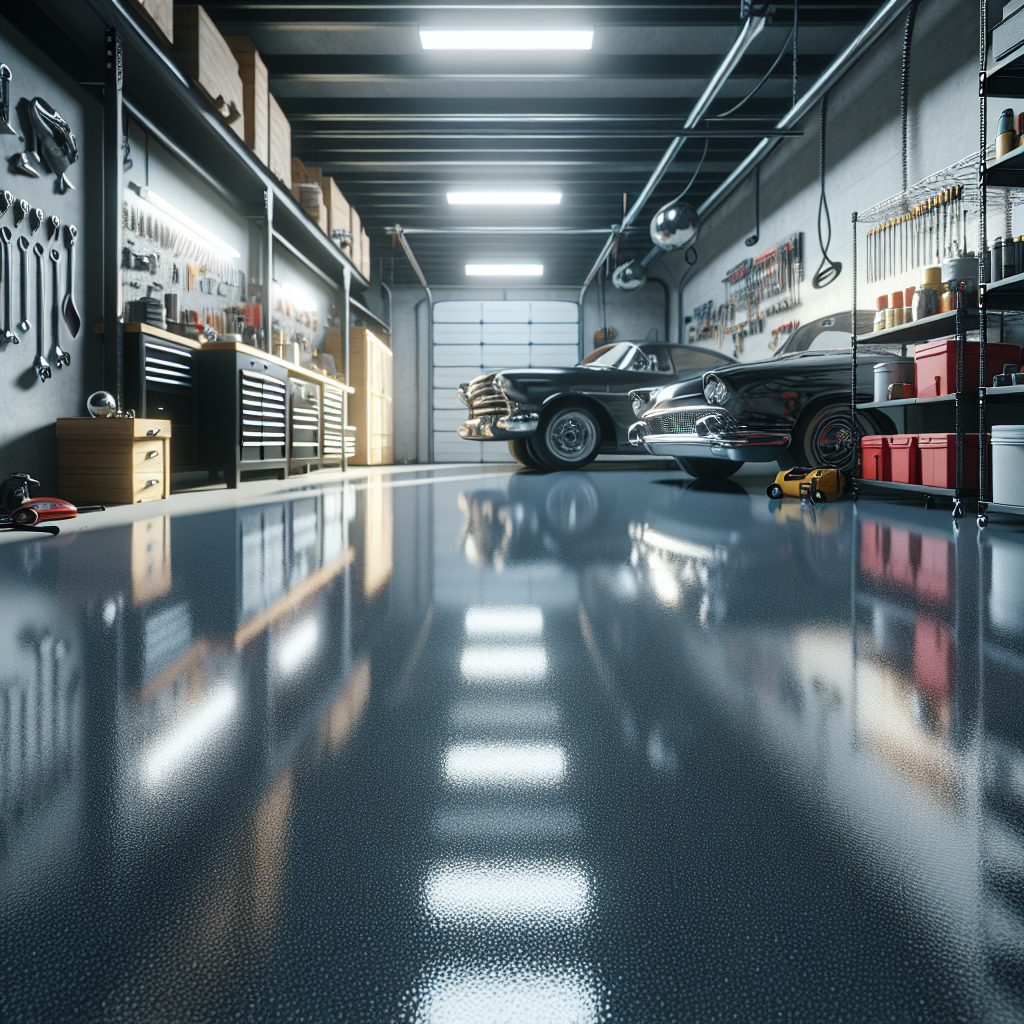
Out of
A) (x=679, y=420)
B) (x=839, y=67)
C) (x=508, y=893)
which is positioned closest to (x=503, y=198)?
(x=839, y=67)

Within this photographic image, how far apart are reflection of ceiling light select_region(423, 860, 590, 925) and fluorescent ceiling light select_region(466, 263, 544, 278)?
14.7 meters

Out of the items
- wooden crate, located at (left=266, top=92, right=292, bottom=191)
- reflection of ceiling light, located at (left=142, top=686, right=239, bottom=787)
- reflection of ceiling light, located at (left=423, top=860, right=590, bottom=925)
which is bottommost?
reflection of ceiling light, located at (left=423, top=860, right=590, bottom=925)

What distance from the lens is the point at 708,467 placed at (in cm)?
682

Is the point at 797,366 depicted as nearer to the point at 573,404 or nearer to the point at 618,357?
the point at 573,404

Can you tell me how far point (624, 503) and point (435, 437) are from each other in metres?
11.6

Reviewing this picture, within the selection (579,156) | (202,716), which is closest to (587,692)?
(202,716)

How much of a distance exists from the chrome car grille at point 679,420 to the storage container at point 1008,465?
1.92 metres

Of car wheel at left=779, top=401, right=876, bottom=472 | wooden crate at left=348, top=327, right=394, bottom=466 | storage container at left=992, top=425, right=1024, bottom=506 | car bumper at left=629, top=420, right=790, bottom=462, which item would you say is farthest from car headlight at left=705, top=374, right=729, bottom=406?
wooden crate at left=348, top=327, right=394, bottom=466

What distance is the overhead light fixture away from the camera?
6168 millimetres

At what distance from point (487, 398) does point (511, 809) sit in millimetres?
7507

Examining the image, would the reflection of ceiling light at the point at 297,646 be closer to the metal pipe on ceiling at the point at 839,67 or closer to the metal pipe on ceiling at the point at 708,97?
the metal pipe on ceiling at the point at 708,97

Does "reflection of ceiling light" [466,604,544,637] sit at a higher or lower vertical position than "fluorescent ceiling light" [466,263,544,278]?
lower

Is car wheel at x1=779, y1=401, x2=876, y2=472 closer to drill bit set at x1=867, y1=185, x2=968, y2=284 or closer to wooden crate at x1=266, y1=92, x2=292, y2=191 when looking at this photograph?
drill bit set at x1=867, y1=185, x2=968, y2=284

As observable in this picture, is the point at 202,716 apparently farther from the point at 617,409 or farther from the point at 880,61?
the point at 880,61
